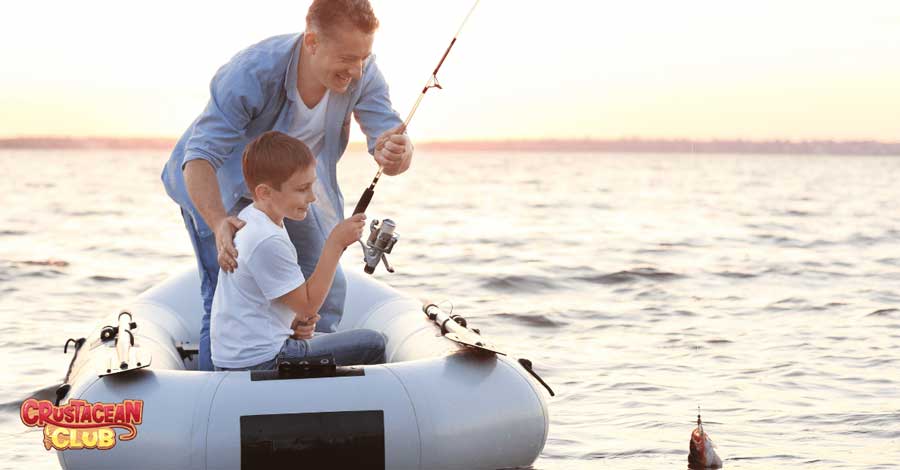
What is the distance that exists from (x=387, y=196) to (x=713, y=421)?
23686mm

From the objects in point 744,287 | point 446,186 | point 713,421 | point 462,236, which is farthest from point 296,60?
point 446,186

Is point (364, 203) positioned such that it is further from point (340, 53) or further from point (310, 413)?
point (310, 413)

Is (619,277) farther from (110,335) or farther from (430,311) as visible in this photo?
(110,335)

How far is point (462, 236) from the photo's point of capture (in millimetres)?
16469

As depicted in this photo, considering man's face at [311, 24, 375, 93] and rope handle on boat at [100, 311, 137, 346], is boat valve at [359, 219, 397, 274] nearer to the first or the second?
→ man's face at [311, 24, 375, 93]

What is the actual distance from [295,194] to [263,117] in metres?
0.64

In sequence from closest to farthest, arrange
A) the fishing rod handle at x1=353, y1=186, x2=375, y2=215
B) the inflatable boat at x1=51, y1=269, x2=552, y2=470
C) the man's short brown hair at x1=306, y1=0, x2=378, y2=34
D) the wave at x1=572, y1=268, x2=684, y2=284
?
the inflatable boat at x1=51, y1=269, x2=552, y2=470 → the man's short brown hair at x1=306, y1=0, x2=378, y2=34 → the fishing rod handle at x1=353, y1=186, x2=375, y2=215 → the wave at x1=572, y1=268, x2=684, y2=284

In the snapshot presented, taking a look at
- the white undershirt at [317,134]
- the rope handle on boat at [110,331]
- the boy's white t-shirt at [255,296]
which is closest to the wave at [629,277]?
the white undershirt at [317,134]

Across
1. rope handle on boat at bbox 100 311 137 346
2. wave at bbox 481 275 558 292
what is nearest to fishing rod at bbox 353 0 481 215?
rope handle on boat at bbox 100 311 137 346

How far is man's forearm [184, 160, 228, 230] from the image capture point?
4109 mm

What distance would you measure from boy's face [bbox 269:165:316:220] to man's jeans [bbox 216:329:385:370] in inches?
18.6

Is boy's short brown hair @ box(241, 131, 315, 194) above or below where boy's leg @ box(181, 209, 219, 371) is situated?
above

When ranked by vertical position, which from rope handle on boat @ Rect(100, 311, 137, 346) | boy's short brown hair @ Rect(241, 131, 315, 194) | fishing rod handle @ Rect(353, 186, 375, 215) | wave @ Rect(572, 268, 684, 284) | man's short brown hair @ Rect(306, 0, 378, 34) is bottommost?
wave @ Rect(572, 268, 684, 284)

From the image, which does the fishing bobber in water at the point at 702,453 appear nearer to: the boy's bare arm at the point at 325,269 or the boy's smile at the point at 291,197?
the boy's bare arm at the point at 325,269
